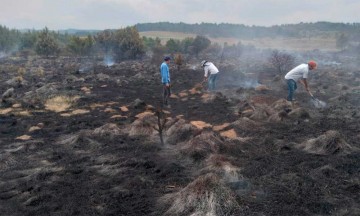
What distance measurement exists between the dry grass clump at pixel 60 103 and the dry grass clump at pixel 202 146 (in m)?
8.09

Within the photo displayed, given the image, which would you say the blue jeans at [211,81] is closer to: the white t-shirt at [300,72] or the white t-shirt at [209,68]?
the white t-shirt at [209,68]

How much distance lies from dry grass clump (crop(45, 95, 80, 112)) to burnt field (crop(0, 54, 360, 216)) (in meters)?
0.65

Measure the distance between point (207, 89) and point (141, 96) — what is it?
3390 mm

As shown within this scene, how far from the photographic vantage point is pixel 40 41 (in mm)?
54469

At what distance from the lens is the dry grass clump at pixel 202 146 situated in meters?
7.92

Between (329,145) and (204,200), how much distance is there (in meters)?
3.90

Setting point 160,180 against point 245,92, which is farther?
point 245,92

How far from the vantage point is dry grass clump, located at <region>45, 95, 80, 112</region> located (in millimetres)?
15133

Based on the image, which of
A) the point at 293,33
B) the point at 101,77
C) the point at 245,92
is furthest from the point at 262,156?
the point at 293,33

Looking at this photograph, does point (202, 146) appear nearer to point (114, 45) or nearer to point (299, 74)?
point (299, 74)

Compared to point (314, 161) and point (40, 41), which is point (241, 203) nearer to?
point (314, 161)

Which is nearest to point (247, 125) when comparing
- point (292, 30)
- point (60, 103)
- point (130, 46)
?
point (60, 103)

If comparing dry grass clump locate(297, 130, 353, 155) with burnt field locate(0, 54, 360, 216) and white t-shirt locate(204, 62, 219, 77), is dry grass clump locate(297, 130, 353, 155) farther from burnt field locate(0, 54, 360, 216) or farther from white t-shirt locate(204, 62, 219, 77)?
white t-shirt locate(204, 62, 219, 77)

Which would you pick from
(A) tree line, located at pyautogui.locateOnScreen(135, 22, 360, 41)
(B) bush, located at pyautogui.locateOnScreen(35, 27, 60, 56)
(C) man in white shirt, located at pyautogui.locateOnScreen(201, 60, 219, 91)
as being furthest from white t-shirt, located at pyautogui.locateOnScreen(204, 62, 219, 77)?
(A) tree line, located at pyautogui.locateOnScreen(135, 22, 360, 41)
